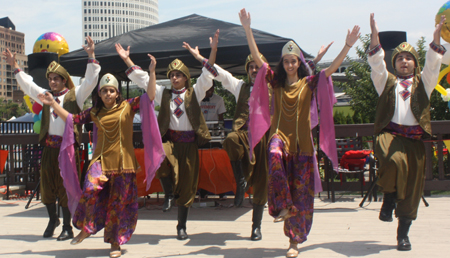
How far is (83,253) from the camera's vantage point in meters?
4.21

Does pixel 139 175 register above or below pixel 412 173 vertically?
below

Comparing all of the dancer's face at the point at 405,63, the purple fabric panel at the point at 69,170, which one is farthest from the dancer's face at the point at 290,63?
the purple fabric panel at the point at 69,170

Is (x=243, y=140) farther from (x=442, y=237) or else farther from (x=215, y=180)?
(x=442, y=237)

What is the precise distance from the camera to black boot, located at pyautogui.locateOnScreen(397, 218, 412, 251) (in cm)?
393

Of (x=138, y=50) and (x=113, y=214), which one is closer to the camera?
(x=113, y=214)

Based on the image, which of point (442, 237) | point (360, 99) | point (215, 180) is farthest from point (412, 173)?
point (360, 99)

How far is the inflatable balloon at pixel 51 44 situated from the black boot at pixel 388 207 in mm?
6921

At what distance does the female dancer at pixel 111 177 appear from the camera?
3.98 metres

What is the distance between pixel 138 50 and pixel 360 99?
33.2 feet

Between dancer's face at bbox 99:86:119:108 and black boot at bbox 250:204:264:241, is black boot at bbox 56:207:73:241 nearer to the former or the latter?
dancer's face at bbox 99:86:119:108

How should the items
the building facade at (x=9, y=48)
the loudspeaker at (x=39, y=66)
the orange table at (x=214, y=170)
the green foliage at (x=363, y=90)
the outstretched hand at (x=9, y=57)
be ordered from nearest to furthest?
the outstretched hand at (x=9, y=57) < the orange table at (x=214, y=170) < the loudspeaker at (x=39, y=66) < the green foliage at (x=363, y=90) < the building facade at (x=9, y=48)

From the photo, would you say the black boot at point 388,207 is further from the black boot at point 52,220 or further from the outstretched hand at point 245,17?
the black boot at point 52,220

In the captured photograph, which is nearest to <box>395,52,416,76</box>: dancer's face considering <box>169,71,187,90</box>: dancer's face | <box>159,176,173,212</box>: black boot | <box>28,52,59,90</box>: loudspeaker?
<box>169,71,187,90</box>: dancer's face

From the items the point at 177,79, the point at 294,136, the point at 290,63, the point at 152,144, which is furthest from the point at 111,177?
the point at 290,63
